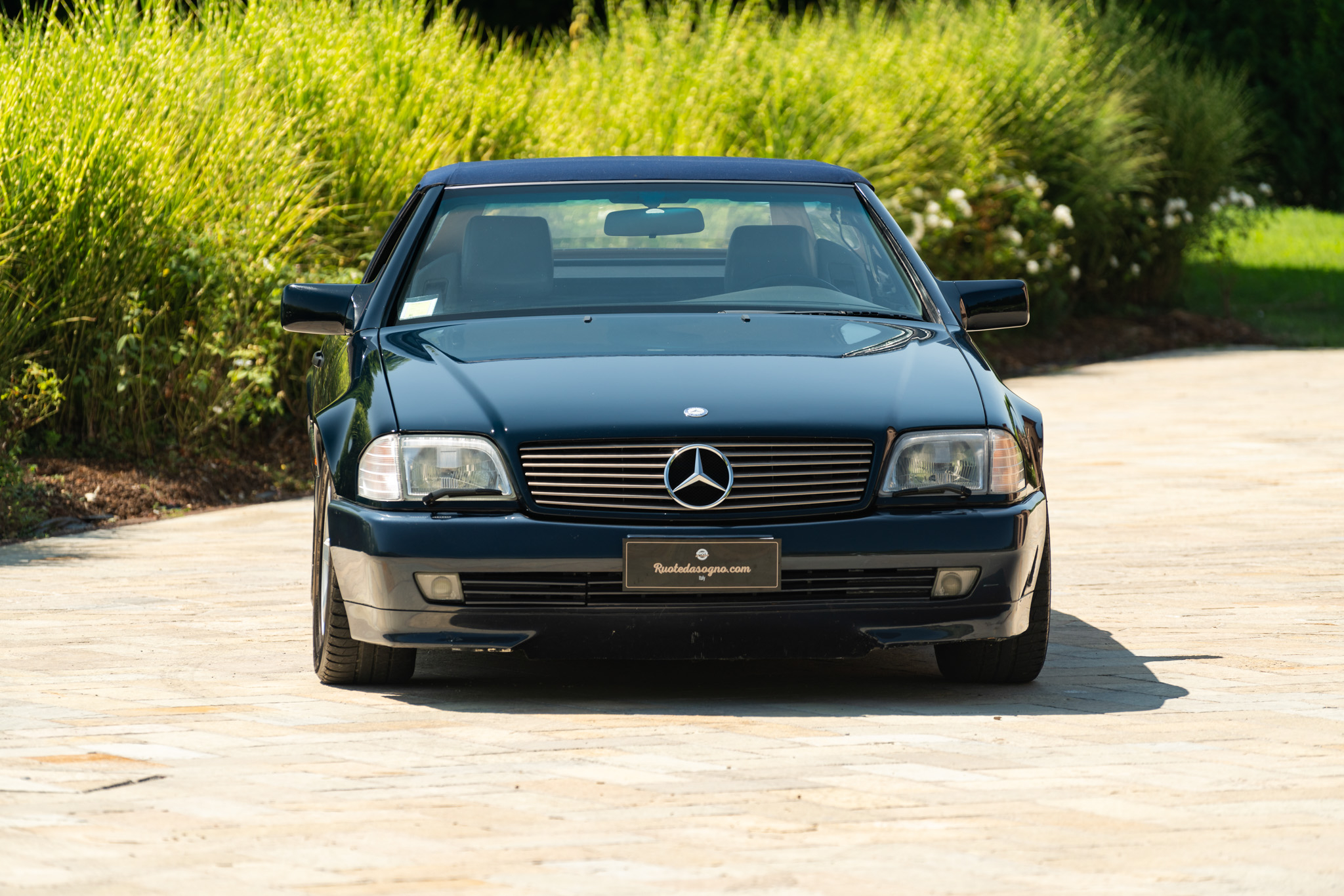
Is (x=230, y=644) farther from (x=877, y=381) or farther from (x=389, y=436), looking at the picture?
(x=877, y=381)

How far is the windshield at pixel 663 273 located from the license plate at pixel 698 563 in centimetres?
119

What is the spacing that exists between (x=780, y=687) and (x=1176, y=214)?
1908 centimetres

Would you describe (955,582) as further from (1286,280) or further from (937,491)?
(1286,280)

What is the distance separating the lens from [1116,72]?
23641mm

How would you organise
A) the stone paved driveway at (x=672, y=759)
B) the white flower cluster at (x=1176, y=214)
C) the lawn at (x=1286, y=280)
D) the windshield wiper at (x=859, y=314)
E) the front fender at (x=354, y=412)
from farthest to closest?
1. the lawn at (x=1286, y=280)
2. the white flower cluster at (x=1176, y=214)
3. the windshield wiper at (x=859, y=314)
4. the front fender at (x=354, y=412)
5. the stone paved driveway at (x=672, y=759)

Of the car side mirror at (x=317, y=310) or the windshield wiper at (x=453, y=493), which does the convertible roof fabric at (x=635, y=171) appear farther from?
the windshield wiper at (x=453, y=493)

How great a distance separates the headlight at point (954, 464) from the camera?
5.40 m

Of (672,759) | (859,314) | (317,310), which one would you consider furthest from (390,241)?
(672,759)

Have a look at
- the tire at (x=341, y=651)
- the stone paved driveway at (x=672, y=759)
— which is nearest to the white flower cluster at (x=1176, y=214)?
the stone paved driveway at (x=672, y=759)

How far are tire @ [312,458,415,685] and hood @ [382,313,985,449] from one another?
0.48m

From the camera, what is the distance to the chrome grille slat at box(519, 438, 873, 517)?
5.32m

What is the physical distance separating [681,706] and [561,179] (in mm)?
2000

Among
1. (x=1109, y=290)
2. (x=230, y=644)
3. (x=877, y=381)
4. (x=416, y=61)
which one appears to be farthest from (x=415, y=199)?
(x=1109, y=290)

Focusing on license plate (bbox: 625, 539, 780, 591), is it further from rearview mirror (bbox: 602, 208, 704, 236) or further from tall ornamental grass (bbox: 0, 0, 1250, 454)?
tall ornamental grass (bbox: 0, 0, 1250, 454)
